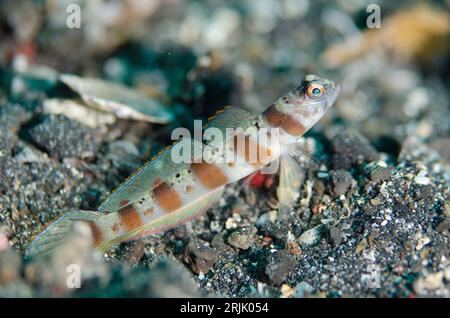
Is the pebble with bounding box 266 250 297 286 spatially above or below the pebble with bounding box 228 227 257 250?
below

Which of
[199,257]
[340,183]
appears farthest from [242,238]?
[340,183]

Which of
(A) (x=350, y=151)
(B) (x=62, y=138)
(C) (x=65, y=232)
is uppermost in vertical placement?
(B) (x=62, y=138)

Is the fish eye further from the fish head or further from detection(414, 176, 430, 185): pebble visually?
detection(414, 176, 430, 185): pebble

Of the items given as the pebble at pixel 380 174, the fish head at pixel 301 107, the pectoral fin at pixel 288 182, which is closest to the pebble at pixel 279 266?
the pectoral fin at pixel 288 182

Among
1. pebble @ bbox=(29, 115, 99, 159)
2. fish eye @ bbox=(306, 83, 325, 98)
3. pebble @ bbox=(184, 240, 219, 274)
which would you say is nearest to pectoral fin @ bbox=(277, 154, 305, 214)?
fish eye @ bbox=(306, 83, 325, 98)

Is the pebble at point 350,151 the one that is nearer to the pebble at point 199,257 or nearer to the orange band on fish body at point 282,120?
the orange band on fish body at point 282,120

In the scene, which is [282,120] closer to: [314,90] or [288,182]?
[314,90]
